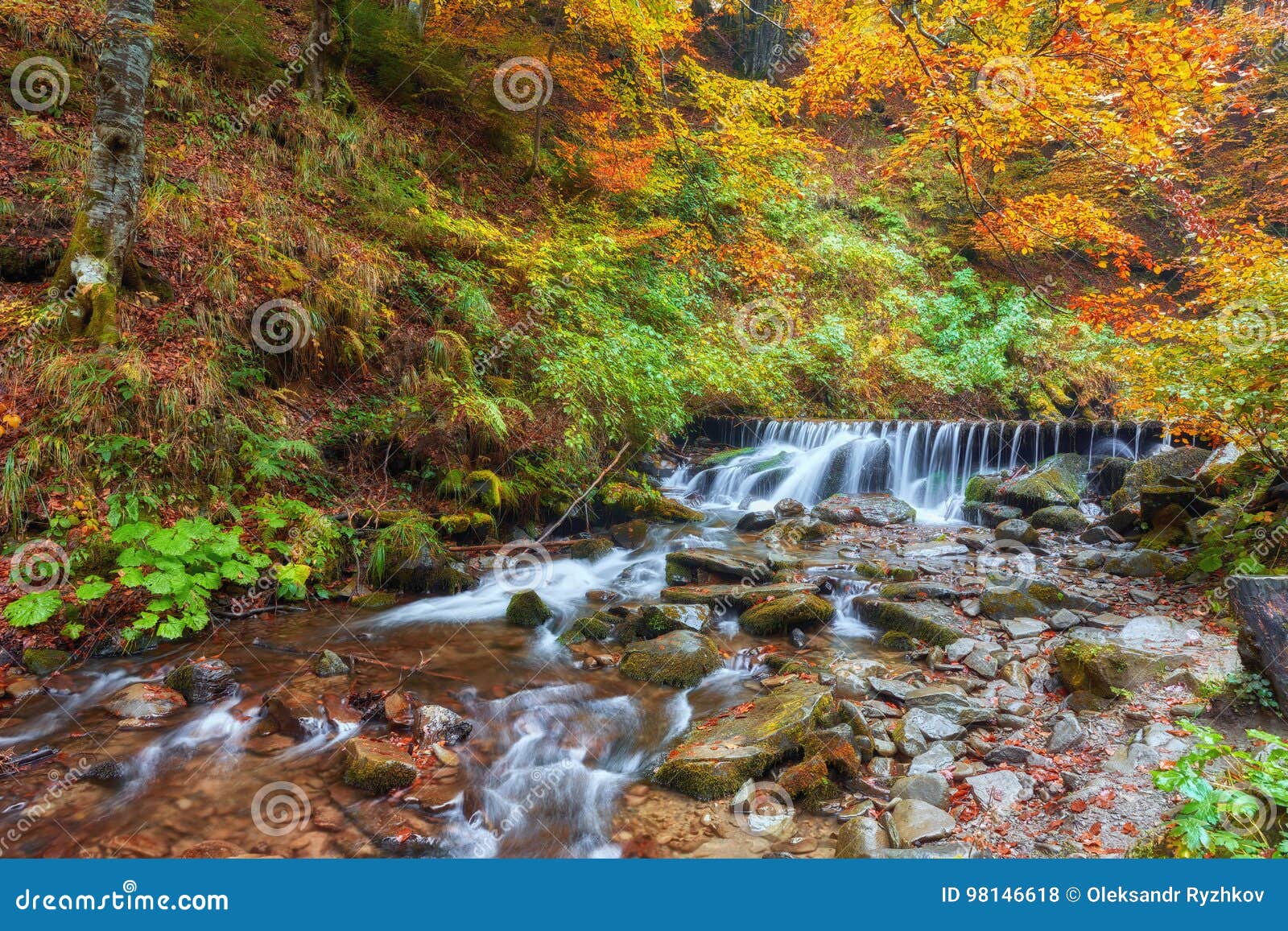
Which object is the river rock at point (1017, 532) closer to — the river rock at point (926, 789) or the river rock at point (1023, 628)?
the river rock at point (1023, 628)

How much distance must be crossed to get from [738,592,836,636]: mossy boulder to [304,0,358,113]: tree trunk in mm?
10052

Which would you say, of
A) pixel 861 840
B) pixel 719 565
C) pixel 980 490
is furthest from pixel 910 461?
pixel 861 840

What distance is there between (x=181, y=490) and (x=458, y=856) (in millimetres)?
4173

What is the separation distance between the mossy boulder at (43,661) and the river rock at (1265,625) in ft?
24.6

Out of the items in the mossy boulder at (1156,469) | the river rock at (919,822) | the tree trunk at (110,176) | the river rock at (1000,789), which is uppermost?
the tree trunk at (110,176)

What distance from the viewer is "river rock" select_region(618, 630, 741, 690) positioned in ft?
16.3

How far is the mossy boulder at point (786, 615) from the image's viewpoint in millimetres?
5758

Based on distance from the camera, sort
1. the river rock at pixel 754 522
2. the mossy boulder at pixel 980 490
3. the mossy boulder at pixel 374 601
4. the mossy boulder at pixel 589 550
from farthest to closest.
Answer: the mossy boulder at pixel 980 490, the river rock at pixel 754 522, the mossy boulder at pixel 589 550, the mossy boulder at pixel 374 601

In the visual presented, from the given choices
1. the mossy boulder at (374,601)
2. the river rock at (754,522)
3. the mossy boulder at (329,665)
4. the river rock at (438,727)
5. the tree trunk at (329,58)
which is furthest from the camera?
the river rock at (754,522)

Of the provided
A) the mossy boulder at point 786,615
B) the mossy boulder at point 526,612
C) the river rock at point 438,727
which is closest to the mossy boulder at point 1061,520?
the mossy boulder at point 786,615

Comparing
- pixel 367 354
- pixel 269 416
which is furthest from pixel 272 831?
pixel 367 354

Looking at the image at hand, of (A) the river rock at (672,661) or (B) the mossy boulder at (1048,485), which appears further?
(B) the mossy boulder at (1048,485)

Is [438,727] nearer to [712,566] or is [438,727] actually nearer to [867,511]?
[712,566]

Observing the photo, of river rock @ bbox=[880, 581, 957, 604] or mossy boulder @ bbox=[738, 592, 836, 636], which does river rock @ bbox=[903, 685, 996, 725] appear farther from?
river rock @ bbox=[880, 581, 957, 604]
